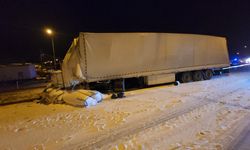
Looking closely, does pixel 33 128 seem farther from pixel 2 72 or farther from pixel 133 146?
pixel 2 72

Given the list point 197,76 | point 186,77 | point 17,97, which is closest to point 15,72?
point 17,97

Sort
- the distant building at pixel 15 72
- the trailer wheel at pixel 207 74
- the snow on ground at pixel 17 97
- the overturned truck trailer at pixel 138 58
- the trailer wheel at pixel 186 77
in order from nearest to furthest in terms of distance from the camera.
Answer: the overturned truck trailer at pixel 138 58 → the snow on ground at pixel 17 97 → the trailer wheel at pixel 186 77 → the trailer wheel at pixel 207 74 → the distant building at pixel 15 72

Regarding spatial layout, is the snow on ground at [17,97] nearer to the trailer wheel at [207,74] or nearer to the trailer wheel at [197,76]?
the trailer wheel at [197,76]

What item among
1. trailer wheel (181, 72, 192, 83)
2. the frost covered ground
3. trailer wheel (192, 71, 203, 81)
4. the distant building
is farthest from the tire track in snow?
the distant building

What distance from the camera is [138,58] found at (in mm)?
11508

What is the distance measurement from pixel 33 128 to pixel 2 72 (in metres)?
25.2

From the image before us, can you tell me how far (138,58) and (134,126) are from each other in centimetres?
656

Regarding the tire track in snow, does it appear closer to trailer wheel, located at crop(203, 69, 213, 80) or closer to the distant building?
trailer wheel, located at crop(203, 69, 213, 80)

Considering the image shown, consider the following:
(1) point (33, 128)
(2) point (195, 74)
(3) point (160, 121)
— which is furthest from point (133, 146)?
(2) point (195, 74)

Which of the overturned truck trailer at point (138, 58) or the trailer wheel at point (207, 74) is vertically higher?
the overturned truck trailer at point (138, 58)

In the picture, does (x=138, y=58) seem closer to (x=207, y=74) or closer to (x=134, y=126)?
(x=134, y=126)

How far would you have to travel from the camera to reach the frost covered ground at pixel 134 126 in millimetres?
4434

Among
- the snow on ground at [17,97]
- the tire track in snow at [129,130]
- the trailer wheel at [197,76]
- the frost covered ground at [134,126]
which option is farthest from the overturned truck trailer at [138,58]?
the tire track in snow at [129,130]

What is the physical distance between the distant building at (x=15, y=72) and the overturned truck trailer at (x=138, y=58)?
66.8ft
